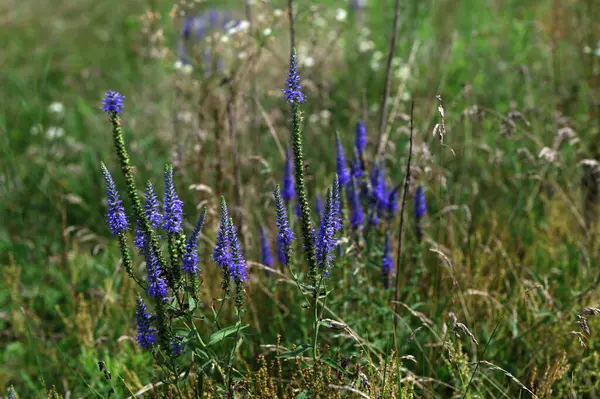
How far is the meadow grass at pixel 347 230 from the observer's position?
244cm

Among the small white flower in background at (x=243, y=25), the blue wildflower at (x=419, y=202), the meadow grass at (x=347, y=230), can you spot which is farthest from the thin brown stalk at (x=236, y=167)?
the blue wildflower at (x=419, y=202)

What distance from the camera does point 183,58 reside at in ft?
15.4

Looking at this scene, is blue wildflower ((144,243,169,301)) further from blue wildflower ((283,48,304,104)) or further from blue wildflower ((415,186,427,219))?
blue wildflower ((415,186,427,219))

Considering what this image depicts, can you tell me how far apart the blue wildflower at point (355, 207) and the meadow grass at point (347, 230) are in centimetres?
11

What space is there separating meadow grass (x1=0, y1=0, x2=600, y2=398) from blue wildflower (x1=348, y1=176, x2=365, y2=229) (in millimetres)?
110

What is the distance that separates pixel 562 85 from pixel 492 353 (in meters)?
2.83

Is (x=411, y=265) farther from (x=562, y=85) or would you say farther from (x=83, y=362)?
(x=562, y=85)

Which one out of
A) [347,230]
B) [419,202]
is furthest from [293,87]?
[419,202]

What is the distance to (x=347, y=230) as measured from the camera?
2721 millimetres

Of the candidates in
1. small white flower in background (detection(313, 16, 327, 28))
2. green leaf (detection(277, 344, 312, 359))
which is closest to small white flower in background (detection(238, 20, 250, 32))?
small white flower in background (detection(313, 16, 327, 28))

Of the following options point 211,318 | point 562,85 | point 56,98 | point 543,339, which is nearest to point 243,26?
point 211,318

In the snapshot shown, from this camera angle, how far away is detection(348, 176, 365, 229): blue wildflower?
Answer: 8.45 ft

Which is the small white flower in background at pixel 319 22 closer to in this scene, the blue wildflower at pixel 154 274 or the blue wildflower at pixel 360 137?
the blue wildflower at pixel 360 137

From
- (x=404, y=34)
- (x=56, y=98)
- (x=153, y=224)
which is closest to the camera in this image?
(x=153, y=224)
